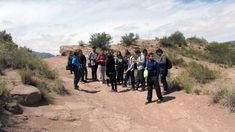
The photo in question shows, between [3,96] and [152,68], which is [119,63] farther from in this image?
[3,96]

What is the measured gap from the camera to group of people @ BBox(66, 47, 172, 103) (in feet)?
53.4

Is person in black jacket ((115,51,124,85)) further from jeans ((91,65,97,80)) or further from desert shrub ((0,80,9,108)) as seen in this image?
desert shrub ((0,80,9,108))

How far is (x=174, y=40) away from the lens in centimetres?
4016

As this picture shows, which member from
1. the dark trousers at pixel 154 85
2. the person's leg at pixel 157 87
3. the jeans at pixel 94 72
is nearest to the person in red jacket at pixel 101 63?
the jeans at pixel 94 72

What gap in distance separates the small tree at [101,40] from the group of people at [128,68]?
40.2 ft

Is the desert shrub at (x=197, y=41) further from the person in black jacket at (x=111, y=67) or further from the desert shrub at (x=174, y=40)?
the person in black jacket at (x=111, y=67)

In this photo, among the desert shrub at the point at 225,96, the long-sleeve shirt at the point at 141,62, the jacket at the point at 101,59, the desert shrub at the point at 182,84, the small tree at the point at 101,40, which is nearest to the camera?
the desert shrub at the point at 225,96

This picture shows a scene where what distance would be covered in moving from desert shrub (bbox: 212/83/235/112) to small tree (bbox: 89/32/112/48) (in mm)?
19274

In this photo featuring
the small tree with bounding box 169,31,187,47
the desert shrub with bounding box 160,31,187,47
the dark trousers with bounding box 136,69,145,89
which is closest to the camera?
the dark trousers with bounding box 136,69,145,89

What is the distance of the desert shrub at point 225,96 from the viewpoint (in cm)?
1477

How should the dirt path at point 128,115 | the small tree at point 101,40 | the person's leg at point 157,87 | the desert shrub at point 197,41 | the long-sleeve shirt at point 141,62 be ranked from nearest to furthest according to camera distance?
the dirt path at point 128,115
the person's leg at point 157,87
the long-sleeve shirt at point 141,62
the small tree at point 101,40
the desert shrub at point 197,41

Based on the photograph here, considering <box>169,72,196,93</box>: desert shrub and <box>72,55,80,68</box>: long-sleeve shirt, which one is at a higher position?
<box>72,55,80,68</box>: long-sleeve shirt

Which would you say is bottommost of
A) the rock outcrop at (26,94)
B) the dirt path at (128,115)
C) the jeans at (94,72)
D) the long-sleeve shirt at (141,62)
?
the dirt path at (128,115)

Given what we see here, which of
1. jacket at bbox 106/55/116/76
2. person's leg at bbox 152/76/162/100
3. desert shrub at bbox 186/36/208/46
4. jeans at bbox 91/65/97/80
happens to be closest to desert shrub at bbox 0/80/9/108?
person's leg at bbox 152/76/162/100
